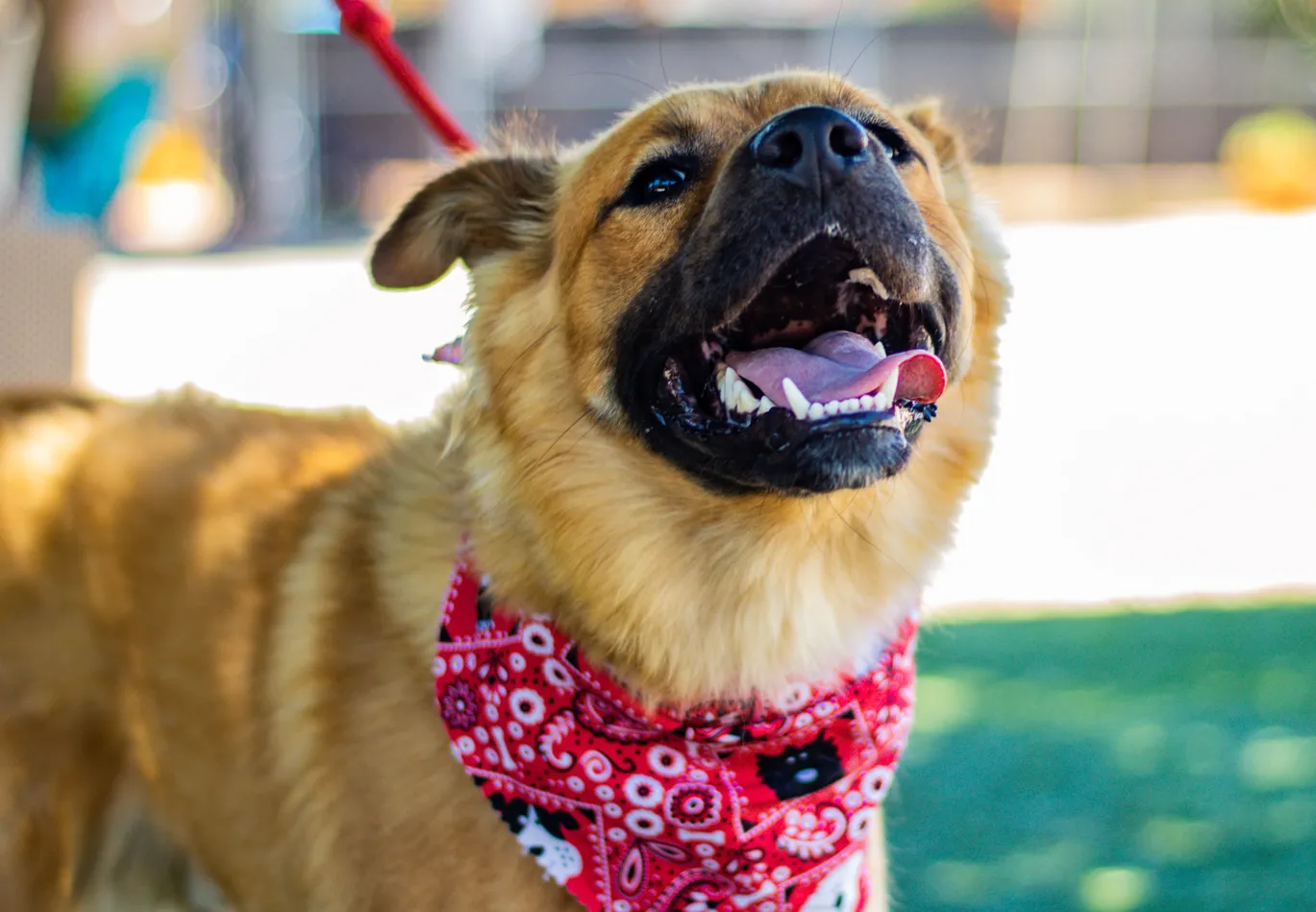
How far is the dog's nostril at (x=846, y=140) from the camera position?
214 centimetres

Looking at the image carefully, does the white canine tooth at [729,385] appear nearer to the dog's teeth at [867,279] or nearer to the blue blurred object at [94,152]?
the dog's teeth at [867,279]

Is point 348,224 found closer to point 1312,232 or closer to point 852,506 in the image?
point 1312,232

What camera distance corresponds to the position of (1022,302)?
12.9m

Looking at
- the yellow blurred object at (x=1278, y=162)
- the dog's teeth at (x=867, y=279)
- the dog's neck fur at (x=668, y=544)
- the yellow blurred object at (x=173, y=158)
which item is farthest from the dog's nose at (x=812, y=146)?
the yellow blurred object at (x=173, y=158)

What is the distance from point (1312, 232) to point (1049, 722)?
14158 millimetres

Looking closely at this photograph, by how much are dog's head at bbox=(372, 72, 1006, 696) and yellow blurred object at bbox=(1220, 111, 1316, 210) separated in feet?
57.1

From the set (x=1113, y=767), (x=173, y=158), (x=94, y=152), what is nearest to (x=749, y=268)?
(x=1113, y=767)

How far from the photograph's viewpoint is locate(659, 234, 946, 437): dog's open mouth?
2.15 meters

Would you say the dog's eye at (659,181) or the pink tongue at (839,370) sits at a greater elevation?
the dog's eye at (659,181)

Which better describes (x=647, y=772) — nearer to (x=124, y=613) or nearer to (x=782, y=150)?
(x=782, y=150)

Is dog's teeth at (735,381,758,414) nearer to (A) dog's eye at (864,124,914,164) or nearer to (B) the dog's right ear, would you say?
(A) dog's eye at (864,124,914,164)

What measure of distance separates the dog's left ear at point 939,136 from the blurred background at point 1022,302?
0.46 ft

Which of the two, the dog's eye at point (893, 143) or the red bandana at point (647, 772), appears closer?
the red bandana at point (647, 772)

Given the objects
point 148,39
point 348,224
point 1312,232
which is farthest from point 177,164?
point 1312,232
